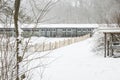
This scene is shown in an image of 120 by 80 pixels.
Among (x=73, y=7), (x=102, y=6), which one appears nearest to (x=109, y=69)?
(x=102, y=6)

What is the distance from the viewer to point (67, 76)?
15.5 meters

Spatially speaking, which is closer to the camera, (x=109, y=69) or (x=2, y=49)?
(x=2, y=49)

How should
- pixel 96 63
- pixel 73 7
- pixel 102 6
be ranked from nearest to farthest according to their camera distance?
pixel 96 63 → pixel 102 6 → pixel 73 7

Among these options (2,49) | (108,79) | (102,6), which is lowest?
(108,79)

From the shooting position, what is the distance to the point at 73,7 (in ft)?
384

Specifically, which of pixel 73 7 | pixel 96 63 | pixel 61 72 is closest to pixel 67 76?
pixel 61 72

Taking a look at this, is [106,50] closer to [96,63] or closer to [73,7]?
[96,63]

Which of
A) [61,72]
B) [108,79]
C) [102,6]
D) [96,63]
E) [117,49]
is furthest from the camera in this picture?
[102,6]

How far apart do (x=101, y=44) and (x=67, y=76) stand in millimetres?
10313

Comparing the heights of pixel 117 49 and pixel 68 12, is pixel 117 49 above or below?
below

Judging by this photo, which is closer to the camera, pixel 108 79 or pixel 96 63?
pixel 108 79

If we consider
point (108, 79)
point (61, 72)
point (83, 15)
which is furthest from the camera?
point (83, 15)

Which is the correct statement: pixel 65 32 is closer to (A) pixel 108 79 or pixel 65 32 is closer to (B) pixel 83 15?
(B) pixel 83 15

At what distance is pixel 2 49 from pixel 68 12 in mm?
108914
